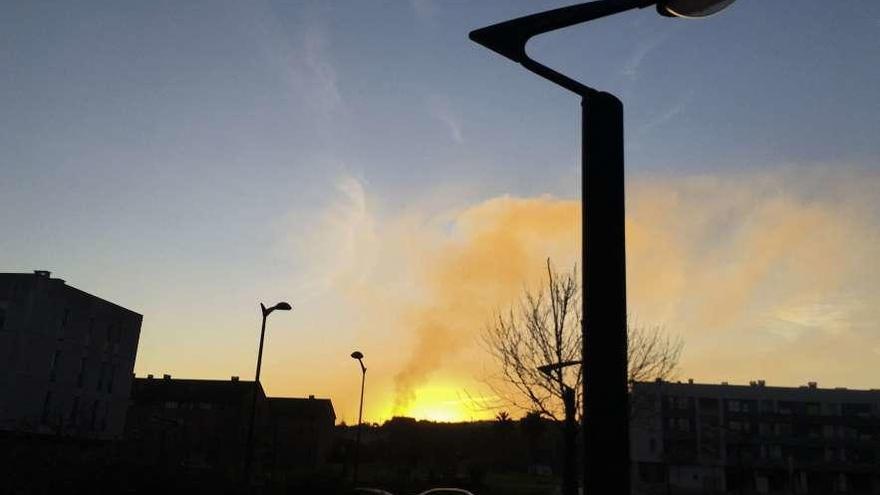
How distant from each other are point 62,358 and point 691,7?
65.4 metres

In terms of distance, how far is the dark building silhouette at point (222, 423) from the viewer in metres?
75.9

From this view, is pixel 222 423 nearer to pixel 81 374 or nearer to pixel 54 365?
pixel 81 374

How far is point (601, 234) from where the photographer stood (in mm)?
A: 2719

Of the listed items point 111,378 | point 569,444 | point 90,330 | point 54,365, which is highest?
point 90,330

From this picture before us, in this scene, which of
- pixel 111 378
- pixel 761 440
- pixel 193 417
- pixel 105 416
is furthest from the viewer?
pixel 761 440

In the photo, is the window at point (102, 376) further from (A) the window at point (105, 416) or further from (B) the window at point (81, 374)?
(B) the window at point (81, 374)

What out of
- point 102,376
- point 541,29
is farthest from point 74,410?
point 541,29

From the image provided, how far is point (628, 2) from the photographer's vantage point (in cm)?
295

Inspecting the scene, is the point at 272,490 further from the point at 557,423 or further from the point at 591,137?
the point at 591,137

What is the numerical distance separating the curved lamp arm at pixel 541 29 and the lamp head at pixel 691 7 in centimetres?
7

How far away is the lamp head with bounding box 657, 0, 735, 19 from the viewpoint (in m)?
2.99

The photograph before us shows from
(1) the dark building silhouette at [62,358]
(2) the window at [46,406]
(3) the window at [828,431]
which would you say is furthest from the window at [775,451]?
(2) the window at [46,406]

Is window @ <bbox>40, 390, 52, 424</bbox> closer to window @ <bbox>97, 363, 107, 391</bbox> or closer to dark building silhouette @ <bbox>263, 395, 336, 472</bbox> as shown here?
window @ <bbox>97, 363, 107, 391</bbox>

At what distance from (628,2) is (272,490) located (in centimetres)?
3159
